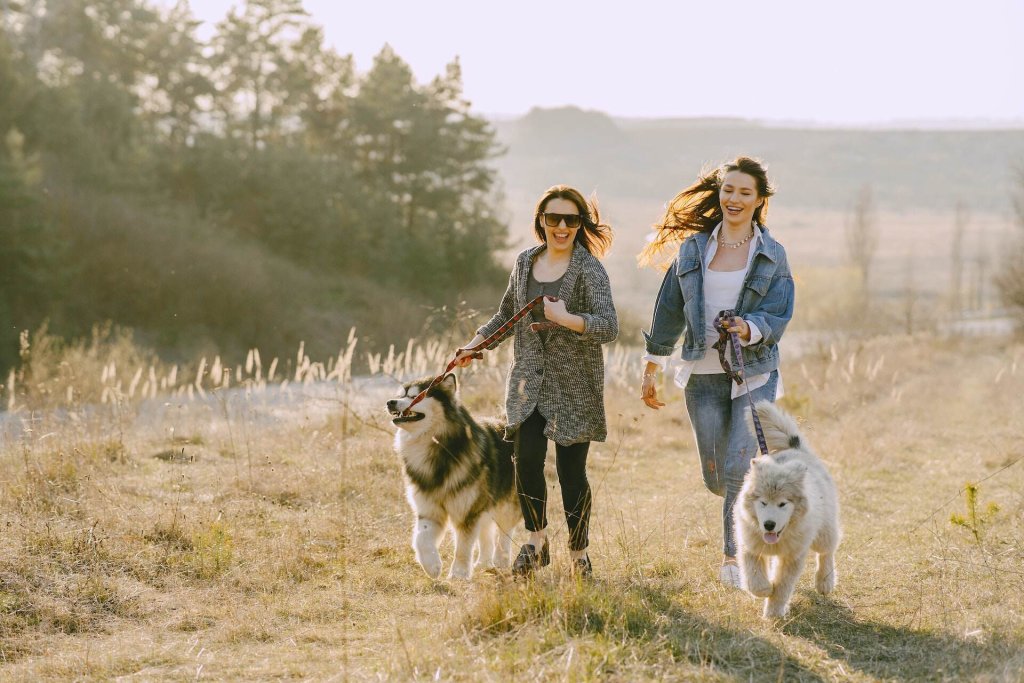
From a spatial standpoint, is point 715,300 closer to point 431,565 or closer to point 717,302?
point 717,302

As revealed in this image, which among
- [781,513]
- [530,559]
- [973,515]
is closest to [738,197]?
[781,513]

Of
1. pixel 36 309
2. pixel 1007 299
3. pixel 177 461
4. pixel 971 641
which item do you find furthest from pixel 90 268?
pixel 1007 299

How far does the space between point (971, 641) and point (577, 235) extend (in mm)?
2883

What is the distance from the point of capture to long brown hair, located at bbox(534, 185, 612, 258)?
17.3 feet

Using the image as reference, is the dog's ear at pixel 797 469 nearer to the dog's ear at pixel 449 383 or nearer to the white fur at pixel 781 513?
the white fur at pixel 781 513

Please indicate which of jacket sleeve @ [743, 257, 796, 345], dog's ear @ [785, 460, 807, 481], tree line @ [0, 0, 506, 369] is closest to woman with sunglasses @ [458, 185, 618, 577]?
jacket sleeve @ [743, 257, 796, 345]

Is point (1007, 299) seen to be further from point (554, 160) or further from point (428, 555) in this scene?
point (554, 160)

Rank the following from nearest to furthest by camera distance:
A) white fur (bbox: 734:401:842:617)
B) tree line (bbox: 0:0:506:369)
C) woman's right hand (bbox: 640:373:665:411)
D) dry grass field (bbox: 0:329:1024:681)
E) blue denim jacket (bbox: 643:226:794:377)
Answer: dry grass field (bbox: 0:329:1024:681)
white fur (bbox: 734:401:842:617)
blue denim jacket (bbox: 643:226:794:377)
woman's right hand (bbox: 640:373:665:411)
tree line (bbox: 0:0:506:369)

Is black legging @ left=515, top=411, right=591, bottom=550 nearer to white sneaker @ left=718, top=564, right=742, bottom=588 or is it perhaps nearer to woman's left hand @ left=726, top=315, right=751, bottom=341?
white sneaker @ left=718, top=564, right=742, bottom=588

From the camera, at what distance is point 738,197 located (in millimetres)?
5230

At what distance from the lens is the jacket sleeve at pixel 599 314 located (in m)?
5.02

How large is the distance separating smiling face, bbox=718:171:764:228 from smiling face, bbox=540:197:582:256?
0.83 meters

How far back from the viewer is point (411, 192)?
35.9 meters

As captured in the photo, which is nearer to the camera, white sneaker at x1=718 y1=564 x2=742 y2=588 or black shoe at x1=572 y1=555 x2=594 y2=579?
black shoe at x1=572 y1=555 x2=594 y2=579
